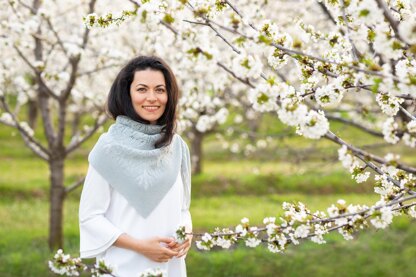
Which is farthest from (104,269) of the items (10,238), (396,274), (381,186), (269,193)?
(269,193)

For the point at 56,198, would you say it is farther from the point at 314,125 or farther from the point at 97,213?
the point at 314,125

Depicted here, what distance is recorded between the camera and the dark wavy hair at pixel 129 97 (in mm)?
2836

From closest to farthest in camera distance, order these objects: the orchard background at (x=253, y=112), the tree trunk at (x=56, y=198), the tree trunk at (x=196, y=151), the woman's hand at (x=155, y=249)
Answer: the orchard background at (x=253, y=112), the woman's hand at (x=155, y=249), the tree trunk at (x=56, y=198), the tree trunk at (x=196, y=151)

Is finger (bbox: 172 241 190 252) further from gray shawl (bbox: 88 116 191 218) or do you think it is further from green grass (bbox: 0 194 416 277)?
green grass (bbox: 0 194 416 277)

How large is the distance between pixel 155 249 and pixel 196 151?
1008cm

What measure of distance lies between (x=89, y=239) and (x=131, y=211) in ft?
0.73

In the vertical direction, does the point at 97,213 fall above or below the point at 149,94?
below

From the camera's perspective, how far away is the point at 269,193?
11711mm

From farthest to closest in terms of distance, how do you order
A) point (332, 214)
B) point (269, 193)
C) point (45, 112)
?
point (269, 193)
point (45, 112)
point (332, 214)

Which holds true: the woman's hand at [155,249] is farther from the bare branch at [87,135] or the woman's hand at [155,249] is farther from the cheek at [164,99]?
the bare branch at [87,135]

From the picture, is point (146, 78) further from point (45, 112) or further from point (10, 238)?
point (10, 238)

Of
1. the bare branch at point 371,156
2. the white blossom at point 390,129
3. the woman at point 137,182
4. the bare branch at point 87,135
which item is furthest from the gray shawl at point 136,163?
the bare branch at point 87,135

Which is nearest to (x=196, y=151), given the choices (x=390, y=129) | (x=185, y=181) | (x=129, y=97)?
(x=185, y=181)

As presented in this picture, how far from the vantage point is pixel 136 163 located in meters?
2.70
